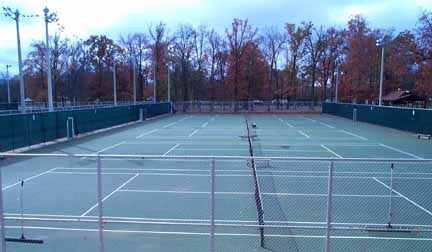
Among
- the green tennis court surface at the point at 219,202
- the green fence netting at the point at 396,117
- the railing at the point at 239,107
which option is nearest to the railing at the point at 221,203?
the green tennis court surface at the point at 219,202

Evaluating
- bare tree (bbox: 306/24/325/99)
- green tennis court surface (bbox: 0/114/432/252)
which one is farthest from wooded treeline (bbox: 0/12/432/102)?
green tennis court surface (bbox: 0/114/432/252)

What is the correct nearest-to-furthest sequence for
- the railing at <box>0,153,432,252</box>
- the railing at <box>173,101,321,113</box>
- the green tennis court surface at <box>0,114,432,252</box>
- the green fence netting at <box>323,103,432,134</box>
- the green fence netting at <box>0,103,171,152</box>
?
the railing at <box>0,153,432,252</box>
the green tennis court surface at <box>0,114,432,252</box>
the green fence netting at <box>0,103,171,152</box>
the green fence netting at <box>323,103,432,134</box>
the railing at <box>173,101,321,113</box>

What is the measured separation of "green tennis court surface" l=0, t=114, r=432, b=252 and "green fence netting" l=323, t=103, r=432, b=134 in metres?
9.92

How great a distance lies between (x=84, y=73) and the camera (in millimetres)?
92625

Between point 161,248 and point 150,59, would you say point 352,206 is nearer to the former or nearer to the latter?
point 161,248

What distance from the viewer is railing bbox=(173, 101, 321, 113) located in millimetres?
80250

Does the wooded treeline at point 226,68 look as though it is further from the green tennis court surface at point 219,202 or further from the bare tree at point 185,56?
the green tennis court surface at point 219,202

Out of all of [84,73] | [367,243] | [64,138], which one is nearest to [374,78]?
[84,73]

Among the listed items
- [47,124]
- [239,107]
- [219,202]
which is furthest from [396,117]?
[239,107]

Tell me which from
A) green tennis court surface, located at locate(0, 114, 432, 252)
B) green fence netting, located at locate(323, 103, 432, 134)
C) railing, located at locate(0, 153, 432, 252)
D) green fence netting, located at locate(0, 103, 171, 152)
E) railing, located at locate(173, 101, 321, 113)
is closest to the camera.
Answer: railing, located at locate(0, 153, 432, 252)

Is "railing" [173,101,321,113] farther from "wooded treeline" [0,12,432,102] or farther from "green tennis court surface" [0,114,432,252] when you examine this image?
"green tennis court surface" [0,114,432,252]

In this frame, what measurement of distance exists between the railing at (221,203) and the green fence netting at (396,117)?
15.9m

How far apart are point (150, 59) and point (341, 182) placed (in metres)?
78.0

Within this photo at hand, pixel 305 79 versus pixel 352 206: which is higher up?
pixel 305 79
